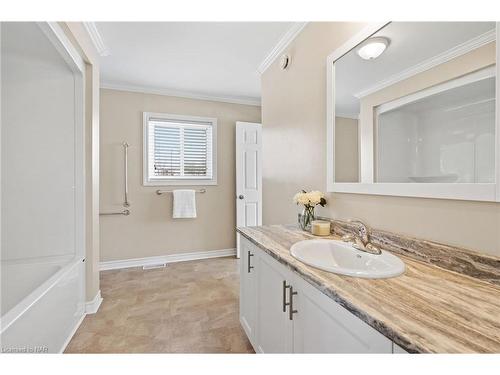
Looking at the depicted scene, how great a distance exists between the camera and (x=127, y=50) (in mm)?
2285

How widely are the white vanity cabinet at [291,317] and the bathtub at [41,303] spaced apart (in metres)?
1.18

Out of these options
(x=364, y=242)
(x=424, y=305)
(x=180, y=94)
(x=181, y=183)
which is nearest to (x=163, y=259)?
(x=181, y=183)

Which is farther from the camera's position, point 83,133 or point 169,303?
point 169,303

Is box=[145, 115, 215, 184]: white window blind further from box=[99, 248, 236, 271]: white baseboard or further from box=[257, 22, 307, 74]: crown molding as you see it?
box=[257, 22, 307, 74]: crown molding

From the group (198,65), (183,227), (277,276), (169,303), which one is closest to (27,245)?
(169,303)

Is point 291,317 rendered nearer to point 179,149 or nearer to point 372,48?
point 372,48

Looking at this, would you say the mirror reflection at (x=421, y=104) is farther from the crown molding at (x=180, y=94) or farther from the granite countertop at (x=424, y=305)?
the crown molding at (x=180, y=94)

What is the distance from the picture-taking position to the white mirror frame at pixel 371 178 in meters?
0.83

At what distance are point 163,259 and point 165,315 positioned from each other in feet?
4.57

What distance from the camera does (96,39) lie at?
6.77ft

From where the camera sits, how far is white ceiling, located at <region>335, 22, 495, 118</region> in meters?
0.95

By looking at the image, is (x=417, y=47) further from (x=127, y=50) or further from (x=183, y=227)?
(x=183, y=227)

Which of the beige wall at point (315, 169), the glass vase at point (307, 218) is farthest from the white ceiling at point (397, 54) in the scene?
the glass vase at point (307, 218)
